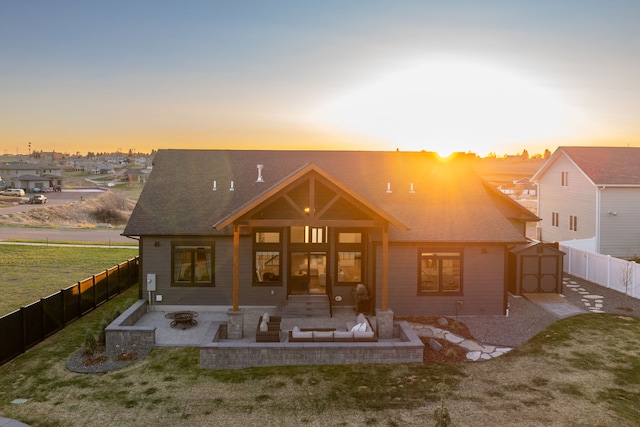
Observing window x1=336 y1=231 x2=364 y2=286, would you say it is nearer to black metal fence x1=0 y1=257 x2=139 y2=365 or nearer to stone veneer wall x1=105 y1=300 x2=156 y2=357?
stone veneer wall x1=105 y1=300 x2=156 y2=357

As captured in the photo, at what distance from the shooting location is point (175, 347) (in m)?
14.8

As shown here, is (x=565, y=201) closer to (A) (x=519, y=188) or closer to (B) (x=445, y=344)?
(B) (x=445, y=344)

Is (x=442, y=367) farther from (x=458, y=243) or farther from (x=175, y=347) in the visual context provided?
(x=175, y=347)

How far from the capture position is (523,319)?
1817 cm

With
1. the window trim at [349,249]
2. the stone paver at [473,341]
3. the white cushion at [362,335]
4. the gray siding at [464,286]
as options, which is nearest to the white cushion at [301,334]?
the white cushion at [362,335]

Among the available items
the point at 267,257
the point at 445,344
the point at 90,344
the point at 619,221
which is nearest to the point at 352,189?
the point at 267,257

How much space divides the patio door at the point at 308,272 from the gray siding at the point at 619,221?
2148cm

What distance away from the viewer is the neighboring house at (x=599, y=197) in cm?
3017

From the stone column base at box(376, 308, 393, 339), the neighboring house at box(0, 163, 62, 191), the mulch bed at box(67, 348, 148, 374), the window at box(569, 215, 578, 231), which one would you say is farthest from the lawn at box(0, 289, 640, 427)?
the neighboring house at box(0, 163, 62, 191)

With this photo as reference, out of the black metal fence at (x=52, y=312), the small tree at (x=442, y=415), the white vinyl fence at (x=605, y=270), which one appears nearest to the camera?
the small tree at (x=442, y=415)

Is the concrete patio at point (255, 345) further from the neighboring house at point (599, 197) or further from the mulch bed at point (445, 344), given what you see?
the neighboring house at point (599, 197)

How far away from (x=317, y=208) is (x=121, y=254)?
21532mm

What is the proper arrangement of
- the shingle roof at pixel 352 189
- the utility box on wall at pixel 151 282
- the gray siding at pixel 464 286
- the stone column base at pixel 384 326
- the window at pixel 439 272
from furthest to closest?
the shingle roof at pixel 352 189 → the utility box on wall at pixel 151 282 → the window at pixel 439 272 → the gray siding at pixel 464 286 → the stone column base at pixel 384 326

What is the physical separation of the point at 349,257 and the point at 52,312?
11282 mm
